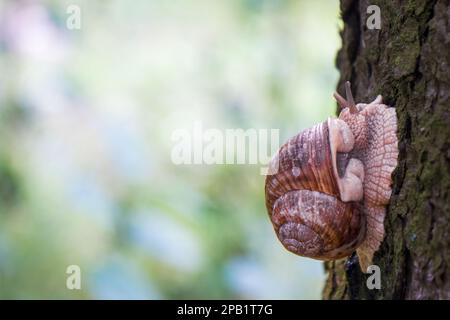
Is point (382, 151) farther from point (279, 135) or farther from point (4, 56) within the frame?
point (4, 56)
